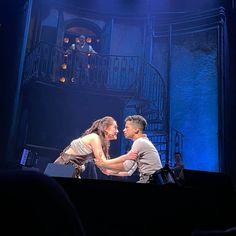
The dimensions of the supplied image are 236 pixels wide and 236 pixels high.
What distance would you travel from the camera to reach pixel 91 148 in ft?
12.1

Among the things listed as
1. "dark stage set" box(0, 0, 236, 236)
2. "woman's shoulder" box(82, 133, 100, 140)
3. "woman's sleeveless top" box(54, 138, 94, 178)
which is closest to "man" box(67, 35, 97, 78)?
"dark stage set" box(0, 0, 236, 236)

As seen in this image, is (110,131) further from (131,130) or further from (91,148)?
(91,148)

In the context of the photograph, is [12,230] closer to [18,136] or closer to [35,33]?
[18,136]

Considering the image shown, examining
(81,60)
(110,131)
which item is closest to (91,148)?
(110,131)

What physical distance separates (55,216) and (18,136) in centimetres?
891

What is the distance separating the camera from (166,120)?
966 centimetres

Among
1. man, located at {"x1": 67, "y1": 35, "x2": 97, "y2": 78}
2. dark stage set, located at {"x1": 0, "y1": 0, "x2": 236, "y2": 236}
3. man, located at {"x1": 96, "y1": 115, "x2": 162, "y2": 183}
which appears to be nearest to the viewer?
man, located at {"x1": 96, "y1": 115, "x2": 162, "y2": 183}

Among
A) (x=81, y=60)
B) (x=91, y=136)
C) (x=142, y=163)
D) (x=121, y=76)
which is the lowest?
(x=142, y=163)

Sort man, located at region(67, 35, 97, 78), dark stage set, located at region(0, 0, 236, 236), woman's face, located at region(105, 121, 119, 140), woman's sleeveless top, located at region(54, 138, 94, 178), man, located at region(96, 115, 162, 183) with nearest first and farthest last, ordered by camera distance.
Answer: woman's sleeveless top, located at region(54, 138, 94, 178), man, located at region(96, 115, 162, 183), woman's face, located at region(105, 121, 119, 140), dark stage set, located at region(0, 0, 236, 236), man, located at region(67, 35, 97, 78)

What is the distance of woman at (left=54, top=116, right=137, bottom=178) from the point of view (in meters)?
3.53

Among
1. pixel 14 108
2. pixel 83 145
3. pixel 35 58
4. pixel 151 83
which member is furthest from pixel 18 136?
pixel 83 145

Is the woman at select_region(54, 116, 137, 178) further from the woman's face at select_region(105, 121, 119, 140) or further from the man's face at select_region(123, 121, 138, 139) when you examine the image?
the man's face at select_region(123, 121, 138, 139)

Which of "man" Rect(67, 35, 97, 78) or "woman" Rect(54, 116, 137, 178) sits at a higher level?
"man" Rect(67, 35, 97, 78)

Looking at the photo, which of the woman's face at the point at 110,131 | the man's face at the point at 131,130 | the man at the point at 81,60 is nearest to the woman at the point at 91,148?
the woman's face at the point at 110,131
